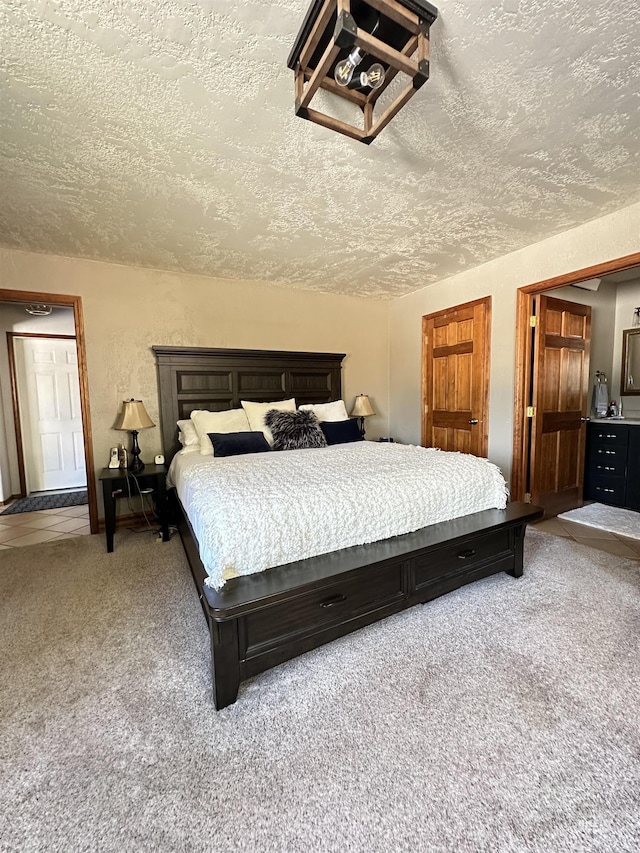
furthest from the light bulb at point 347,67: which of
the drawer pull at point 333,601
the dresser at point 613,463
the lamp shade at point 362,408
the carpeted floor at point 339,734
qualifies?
the dresser at point 613,463

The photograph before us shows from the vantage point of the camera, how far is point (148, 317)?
11.4 ft

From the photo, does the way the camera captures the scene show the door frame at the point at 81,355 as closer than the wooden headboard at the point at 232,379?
Yes

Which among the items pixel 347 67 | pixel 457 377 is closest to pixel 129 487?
pixel 347 67

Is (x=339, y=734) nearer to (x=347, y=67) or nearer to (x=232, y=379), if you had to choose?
(x=347, y=67)

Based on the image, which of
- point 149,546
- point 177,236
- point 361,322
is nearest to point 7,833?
point 149,546

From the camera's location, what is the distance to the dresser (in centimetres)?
358

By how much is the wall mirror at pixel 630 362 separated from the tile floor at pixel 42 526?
6.13 metres

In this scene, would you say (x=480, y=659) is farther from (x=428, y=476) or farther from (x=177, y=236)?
(x=177, y=236)

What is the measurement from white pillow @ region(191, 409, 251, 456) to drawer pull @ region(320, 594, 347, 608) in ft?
6.38

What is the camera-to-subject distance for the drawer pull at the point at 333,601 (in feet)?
5.30

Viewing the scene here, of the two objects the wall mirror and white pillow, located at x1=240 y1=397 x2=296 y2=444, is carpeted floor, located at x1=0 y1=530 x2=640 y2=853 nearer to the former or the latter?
white pillow, located at x1=240 y1=397 x2=296 y2=444

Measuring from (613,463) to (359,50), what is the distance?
14.1ft

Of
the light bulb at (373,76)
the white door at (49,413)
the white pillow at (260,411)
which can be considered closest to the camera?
the light bulb at (373,76)

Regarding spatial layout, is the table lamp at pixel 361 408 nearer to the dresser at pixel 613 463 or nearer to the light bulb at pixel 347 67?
the dresser at pixel 613 463
